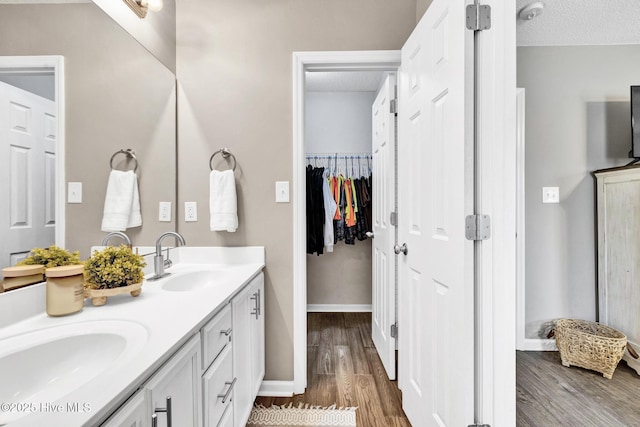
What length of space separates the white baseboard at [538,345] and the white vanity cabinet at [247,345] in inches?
82.3

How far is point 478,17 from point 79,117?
1.53 metres

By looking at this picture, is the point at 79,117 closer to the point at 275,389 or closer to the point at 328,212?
the point at 275,389

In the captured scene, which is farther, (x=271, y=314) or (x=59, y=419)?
(x=271, y=314)

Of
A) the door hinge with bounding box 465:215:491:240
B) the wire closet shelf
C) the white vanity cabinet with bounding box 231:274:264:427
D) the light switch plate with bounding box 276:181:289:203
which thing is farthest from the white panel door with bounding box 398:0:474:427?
the wire closet shelf

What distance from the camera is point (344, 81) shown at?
321cm

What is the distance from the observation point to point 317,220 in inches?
126

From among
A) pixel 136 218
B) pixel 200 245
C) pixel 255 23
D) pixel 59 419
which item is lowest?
pixel 59 419

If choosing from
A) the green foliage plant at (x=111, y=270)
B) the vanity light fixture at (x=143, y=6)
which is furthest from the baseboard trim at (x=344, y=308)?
the vanity light fixture at (x=143, y=6)

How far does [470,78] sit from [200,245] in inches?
67.0

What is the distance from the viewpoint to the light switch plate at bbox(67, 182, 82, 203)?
1.14m

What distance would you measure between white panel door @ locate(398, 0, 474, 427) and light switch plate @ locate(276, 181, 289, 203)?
2.26ft

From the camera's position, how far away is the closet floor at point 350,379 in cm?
174

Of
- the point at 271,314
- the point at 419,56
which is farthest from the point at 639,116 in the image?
the point at 271,314

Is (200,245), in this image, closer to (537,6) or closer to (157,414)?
(157,414)
